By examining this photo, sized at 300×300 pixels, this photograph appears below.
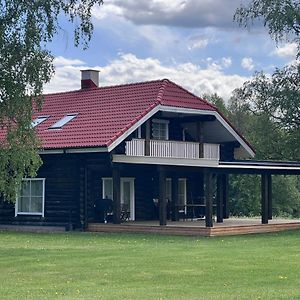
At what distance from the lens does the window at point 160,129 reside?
34.1m

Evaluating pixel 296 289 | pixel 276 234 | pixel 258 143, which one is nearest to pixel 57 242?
pixel 276 234

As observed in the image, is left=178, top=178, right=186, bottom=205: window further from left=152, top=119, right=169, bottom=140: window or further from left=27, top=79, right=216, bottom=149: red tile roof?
left=27, top=79, right=216, bottom=149: red tile roof

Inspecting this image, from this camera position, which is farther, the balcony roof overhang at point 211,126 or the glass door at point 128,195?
the glass door at point 128,195

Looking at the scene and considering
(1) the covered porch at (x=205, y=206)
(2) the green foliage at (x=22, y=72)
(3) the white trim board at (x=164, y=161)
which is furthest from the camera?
(3) the white trim board at (x=164, y=161)

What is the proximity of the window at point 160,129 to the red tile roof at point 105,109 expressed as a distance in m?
1.75

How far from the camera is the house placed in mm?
29531

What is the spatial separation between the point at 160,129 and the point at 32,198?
5.98m

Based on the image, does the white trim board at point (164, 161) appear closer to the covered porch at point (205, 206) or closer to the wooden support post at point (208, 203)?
→ the covered porch at point (205, 206)

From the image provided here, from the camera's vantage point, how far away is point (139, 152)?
98.0 ft

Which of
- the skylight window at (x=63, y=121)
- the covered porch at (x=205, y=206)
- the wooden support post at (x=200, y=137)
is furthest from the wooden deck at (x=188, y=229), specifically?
the skylight window at (x=63, y=121)

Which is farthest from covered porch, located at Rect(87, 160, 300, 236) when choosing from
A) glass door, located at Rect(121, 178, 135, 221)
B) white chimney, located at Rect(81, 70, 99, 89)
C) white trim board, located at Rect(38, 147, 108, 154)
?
white chimney, located at Rect(81, 70, 99, 89)

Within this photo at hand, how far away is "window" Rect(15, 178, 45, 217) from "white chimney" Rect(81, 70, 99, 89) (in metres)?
5.91

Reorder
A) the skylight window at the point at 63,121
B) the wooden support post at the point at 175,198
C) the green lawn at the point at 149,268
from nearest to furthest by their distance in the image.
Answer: the green lawn at the point at 149,268, the skylight window at the point at 63,121, the wooden support post at the point at 175,198

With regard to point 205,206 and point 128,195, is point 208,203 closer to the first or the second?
point 205,206
